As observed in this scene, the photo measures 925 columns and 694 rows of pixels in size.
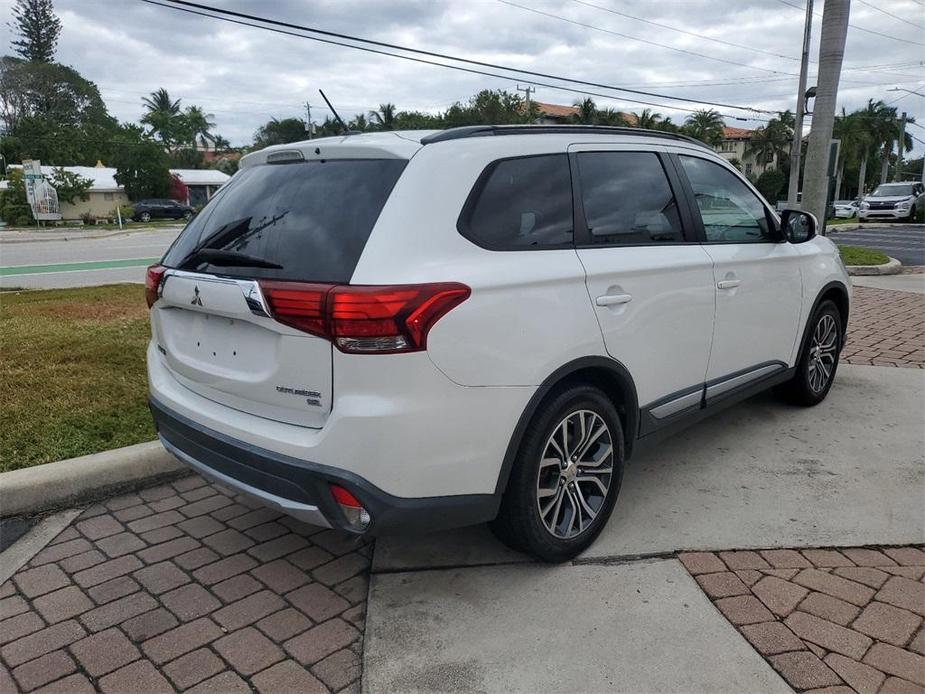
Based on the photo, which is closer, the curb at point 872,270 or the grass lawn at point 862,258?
the curb at point 872,270

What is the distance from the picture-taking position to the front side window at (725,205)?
390cm

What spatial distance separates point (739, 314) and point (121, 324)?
584cm

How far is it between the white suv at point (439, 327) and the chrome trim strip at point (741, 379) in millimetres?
202

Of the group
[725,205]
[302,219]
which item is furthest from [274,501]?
[725,205]

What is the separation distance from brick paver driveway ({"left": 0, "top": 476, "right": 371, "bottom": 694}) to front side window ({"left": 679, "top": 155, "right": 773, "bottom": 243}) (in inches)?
101

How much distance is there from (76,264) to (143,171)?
3898 cm

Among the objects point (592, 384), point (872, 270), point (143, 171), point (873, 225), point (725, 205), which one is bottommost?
point (873, 225)

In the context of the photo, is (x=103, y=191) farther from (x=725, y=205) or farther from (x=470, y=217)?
(x=470, y=217)

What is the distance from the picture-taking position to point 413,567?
3.17 m

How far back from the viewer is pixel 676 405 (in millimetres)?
3641

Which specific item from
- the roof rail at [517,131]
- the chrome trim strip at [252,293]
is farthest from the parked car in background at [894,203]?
the chrome trim strip at [252,293]

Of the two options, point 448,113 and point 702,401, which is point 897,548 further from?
point 448,113

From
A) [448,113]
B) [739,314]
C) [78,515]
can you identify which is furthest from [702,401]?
[448,113]

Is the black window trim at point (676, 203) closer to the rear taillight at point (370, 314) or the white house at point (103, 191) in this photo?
the rear taillight at point (370, 314)
